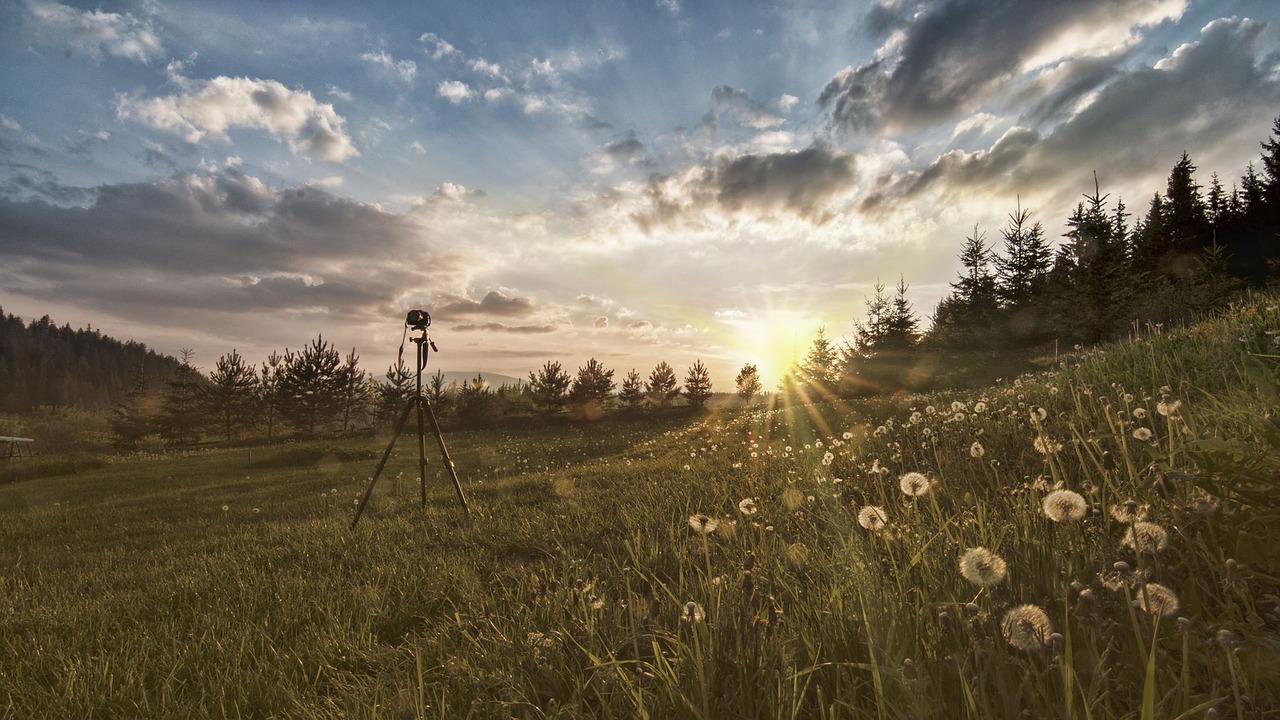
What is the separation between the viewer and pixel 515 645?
101 inches

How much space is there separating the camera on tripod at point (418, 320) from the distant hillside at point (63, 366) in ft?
364

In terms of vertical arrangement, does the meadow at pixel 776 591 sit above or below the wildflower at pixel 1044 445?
below

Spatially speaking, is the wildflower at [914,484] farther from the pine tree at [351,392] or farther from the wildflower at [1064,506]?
the pine tree at [351,392]

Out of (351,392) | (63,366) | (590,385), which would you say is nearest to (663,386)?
(590,385)

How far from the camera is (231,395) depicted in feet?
157

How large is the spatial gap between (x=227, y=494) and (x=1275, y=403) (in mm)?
17591

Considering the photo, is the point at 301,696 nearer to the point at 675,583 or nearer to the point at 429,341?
the point at 675,583

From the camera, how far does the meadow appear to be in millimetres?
1622

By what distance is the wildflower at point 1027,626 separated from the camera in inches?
52.6

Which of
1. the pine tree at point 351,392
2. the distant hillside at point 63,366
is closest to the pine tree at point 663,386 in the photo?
the pine tree at point 351,392

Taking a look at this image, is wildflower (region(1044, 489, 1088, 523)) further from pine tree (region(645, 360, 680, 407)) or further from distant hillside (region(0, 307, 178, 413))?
distant hillside (region(0, 307, 178, 413))

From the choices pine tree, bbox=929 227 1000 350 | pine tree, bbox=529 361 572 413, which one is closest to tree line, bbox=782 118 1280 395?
pine tree, bbox=929 227 1000 350

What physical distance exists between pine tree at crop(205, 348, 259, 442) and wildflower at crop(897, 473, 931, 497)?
5781 cm

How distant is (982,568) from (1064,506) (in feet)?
1.25
